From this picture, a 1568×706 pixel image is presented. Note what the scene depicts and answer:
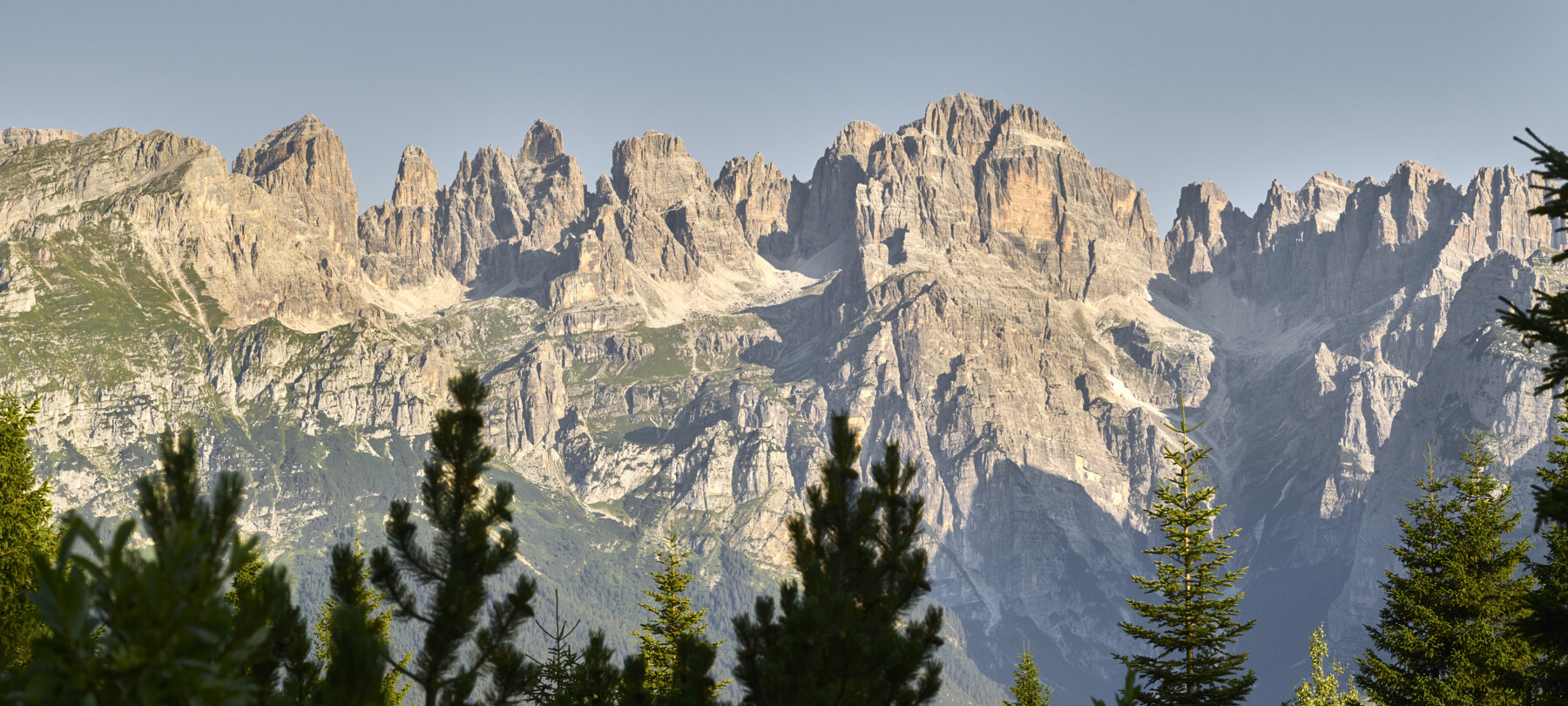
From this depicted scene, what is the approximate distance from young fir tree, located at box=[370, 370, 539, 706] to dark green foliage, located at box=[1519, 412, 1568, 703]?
15.3 meters

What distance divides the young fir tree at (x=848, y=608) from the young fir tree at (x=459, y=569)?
3981mm

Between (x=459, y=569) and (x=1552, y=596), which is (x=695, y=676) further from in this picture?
(x=1552, y=596)

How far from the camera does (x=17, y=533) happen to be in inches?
1053

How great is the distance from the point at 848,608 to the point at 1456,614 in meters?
19.9

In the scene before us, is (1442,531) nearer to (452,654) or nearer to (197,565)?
(452,654)

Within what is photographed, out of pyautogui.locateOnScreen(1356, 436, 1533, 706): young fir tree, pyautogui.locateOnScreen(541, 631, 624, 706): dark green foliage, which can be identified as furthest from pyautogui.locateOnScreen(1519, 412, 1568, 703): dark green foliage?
pyautogui.locateOnScreen(541, 631, 624, 706): dark green foliage

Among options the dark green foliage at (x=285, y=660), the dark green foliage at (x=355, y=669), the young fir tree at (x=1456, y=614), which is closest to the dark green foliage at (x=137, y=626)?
the dark green foliage at (x=355, y=669)

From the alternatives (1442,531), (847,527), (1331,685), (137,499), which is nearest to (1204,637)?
(1442,531)

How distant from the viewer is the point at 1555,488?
58.5 ft

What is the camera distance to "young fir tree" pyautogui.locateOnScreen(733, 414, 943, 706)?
2000cm

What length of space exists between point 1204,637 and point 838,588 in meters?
15.2

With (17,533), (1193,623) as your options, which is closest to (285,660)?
(17,533)

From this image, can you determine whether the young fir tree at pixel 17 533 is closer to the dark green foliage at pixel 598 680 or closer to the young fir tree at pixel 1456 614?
the dark green foliage at pixel 598 680

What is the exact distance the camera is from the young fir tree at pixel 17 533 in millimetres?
24594
